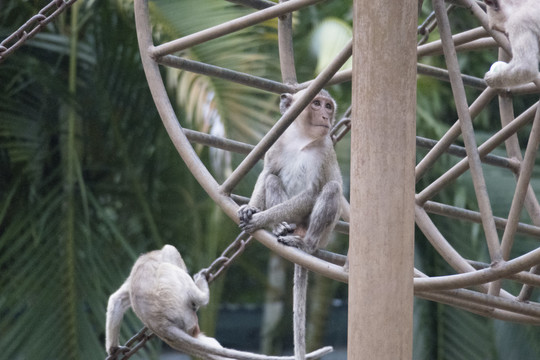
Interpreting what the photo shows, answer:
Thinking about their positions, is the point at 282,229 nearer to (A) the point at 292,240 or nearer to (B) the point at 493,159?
(A) the point at 292,240

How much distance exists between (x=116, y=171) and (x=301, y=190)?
7.15 m

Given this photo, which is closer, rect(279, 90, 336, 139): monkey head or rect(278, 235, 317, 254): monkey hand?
rect(278, 235, 317, 254): monkey hand

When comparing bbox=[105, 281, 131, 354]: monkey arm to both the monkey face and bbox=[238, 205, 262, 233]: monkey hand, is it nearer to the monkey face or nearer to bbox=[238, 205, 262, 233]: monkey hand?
bbox=[238, 205, 262, 233]: monkey hand

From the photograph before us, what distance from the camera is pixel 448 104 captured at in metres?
14.5

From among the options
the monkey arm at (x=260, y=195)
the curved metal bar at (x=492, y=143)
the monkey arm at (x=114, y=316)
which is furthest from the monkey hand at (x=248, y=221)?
the monkey arm at (x=114, y=316)

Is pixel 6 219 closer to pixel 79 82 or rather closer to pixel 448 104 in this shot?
pixel 79 82

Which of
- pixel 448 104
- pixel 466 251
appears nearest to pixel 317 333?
pixel 466 251

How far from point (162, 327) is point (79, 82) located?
247 inches

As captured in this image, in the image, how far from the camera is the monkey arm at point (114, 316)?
24.6 feet

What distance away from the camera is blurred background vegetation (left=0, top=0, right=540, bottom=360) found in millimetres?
10977

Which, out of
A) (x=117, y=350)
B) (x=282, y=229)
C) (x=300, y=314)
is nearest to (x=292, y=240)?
(x=282, y=229)

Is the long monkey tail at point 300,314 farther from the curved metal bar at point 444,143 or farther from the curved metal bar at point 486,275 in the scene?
the curved metal bar at point 486,275

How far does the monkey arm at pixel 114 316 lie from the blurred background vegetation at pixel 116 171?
10.0 feet

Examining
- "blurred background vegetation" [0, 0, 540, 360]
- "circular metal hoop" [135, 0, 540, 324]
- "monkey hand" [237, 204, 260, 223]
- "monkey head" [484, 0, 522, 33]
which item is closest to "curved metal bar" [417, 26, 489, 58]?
"circular metal hoop" [135, 0, 540, 324]
